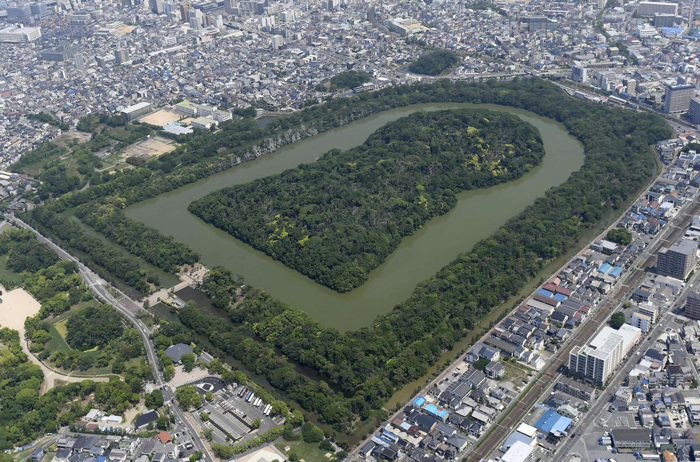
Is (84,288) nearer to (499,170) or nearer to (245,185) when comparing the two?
(245,185)

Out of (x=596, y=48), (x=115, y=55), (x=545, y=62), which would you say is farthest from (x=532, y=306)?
(x=115, y=55)

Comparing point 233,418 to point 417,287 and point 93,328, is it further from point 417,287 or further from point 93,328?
point 417,287

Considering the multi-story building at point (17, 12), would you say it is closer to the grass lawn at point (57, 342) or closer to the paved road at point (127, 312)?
the paved road at point (127, 312)

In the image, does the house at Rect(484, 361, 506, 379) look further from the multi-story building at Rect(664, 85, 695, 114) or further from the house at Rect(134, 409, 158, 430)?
the multi-story building at Rect(664, 85, 695, 114)

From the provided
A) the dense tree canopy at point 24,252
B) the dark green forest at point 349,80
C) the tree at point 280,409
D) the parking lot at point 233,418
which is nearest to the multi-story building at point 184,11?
the dark green forest at point 349,80

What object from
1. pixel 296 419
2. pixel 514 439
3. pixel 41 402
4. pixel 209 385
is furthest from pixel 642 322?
pixel 41 402
